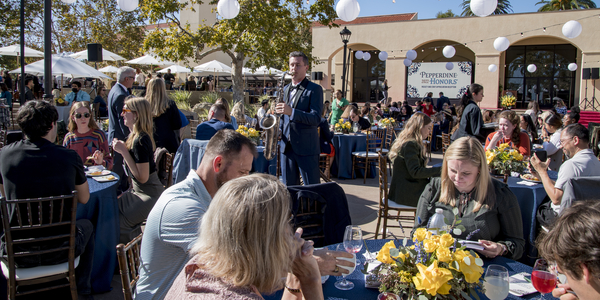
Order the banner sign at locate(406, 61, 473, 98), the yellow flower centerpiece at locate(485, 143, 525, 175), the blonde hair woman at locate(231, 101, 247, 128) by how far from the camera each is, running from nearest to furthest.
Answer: the yellow flower centerpiece at locate(485, 143, 525, 175) → the blonde hair woman at locate(231, 101, 247, 128) → the banner sign at locate(406, 61, 473, 98)

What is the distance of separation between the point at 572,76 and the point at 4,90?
27.3m

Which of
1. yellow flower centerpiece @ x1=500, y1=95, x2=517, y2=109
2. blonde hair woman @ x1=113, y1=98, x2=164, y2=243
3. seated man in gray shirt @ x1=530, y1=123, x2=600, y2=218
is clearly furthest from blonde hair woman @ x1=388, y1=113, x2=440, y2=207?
yellow flower centerpiece @ x1=500, y1=95, x2=517, y2=109

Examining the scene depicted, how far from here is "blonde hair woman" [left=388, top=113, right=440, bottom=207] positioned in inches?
166

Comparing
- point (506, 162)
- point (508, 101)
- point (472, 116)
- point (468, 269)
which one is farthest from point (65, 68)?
point (508, 101)

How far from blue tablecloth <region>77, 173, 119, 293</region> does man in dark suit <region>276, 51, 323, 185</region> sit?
1.75 meters

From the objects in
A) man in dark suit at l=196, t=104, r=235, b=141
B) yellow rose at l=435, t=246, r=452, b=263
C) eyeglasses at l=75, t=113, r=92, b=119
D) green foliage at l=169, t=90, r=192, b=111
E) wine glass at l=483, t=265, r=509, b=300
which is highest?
green foliage at l=169, t=90, r=192, b=111

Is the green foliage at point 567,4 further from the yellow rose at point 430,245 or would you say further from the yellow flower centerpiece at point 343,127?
the yellow rose at point 430,245

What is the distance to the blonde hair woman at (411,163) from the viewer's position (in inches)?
166

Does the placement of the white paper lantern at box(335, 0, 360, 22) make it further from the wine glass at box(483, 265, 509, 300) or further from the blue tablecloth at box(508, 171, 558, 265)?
the wine glass at box(483, 265, 509, 300)

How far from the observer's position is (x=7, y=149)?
2.87m

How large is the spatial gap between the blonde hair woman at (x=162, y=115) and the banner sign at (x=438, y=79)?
2169 centimetres

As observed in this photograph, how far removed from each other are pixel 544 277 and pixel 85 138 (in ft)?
14.3

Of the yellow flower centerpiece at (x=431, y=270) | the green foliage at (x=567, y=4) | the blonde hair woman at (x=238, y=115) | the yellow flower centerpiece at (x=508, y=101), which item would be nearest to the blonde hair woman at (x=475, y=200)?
the yellow flower centerpiece at (x=431, y=270)

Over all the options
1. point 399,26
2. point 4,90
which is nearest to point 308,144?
point 4,90
